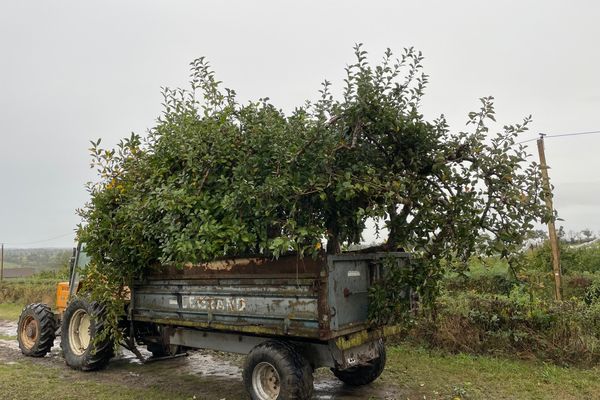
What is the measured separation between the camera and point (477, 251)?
4.98m

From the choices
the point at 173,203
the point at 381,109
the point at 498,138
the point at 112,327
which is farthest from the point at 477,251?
the point at 112,327

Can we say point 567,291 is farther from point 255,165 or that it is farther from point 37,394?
point 37,394

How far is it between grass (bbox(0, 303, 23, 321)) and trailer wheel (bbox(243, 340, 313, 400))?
41.4 ft

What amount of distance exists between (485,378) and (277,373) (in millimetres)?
3065

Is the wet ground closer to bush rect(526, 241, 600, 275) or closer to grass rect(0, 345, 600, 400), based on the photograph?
grass rect(0, 345, 600, 400)

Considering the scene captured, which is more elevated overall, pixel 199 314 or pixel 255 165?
pixel 255 165

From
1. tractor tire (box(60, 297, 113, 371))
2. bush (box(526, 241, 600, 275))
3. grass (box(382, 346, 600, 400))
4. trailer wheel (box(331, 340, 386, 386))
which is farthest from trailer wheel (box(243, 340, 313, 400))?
bush (box(526, 241, 600, 275))

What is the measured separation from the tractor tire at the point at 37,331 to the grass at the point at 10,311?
7.29 meters

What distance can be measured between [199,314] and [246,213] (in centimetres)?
159

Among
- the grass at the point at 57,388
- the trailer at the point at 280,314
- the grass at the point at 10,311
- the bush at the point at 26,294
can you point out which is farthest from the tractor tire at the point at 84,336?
the bush at the point at 26,294

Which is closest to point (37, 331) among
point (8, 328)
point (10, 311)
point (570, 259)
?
point (8, 328)

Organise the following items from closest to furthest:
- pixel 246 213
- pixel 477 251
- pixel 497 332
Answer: pixel 477 251 → pixel 246 213 → pixel 497 332

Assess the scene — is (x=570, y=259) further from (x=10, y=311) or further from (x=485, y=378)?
(x=10, y=311)

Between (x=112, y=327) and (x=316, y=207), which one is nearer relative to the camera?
(x=316, y=207)
